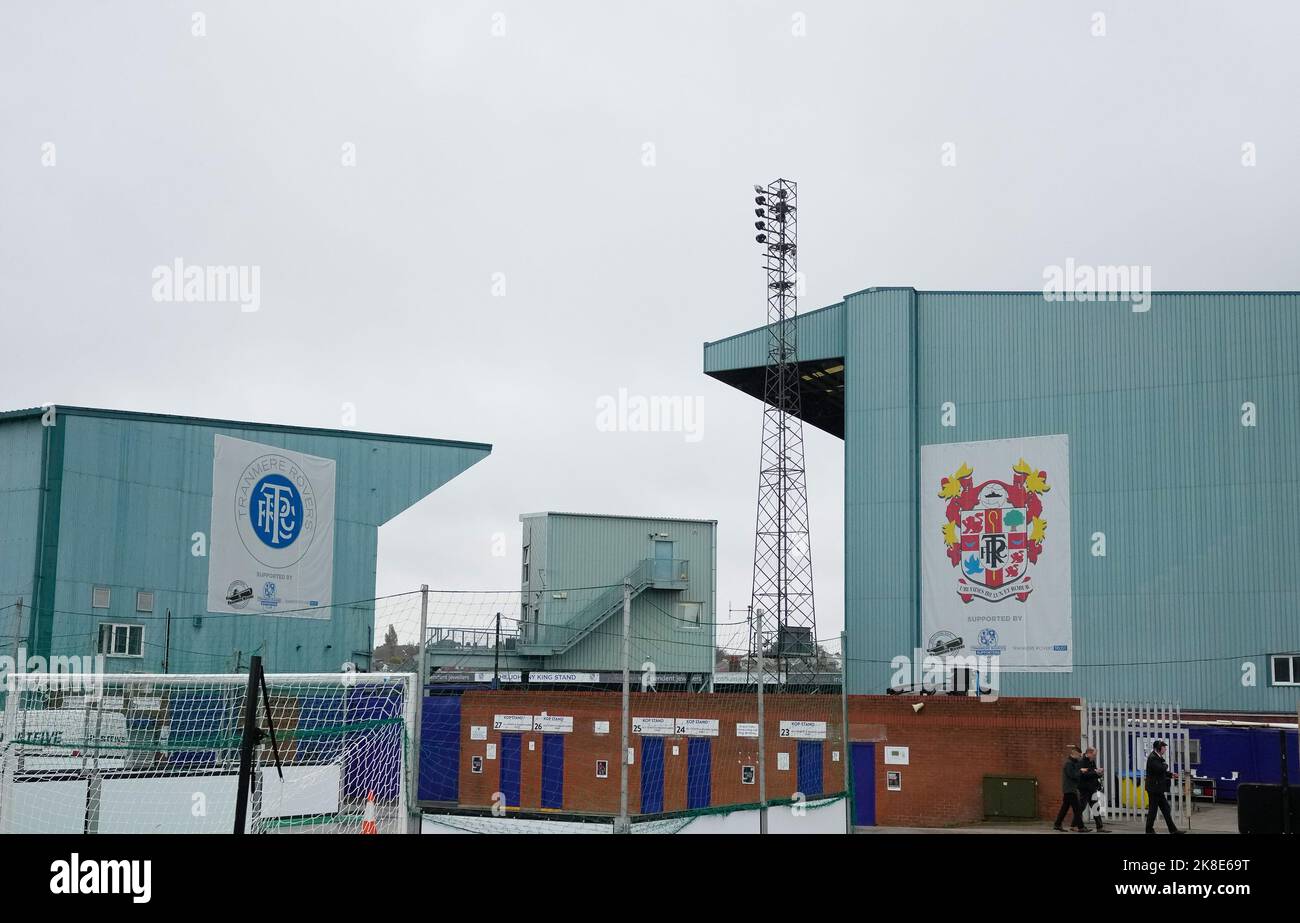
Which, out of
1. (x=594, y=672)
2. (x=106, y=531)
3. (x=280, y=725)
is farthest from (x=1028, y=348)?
(x=106, y=531)

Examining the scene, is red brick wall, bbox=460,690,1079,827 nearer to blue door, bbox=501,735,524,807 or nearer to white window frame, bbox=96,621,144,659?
blue door, bbox=501,735,524,807

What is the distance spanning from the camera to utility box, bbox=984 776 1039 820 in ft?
89.7

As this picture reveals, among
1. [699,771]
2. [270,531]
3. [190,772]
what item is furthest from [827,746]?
[270,531]

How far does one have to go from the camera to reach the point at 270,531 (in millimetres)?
41219

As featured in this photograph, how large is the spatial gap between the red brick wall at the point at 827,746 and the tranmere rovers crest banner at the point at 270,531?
23.5 feet

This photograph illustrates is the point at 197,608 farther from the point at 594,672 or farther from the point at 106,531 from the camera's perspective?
the point at 594,672

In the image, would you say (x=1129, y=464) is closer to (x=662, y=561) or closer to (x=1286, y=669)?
(x=1286, y=669)

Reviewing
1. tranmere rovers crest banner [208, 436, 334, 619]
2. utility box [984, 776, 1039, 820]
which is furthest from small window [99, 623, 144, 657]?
utility box [984, 776, 1039, 820]

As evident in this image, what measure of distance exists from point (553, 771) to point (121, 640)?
13194 mm

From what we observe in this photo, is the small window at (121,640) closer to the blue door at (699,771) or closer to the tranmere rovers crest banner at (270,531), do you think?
the tranmere rovers crest banner at (270,531)

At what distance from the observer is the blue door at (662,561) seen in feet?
189

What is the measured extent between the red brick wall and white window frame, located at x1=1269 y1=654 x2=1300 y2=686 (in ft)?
45.4

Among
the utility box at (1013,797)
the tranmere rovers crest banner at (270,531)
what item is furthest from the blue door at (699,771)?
the tranmere rovers crest banner at (270,531)
